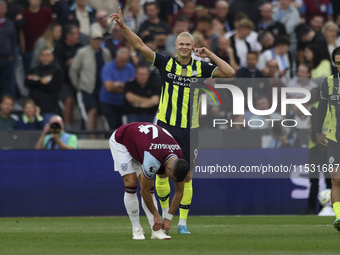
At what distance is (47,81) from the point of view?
18000 millimetres

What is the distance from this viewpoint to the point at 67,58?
62.4 feet

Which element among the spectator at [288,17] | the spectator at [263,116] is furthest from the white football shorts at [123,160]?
the spectator at [288,17]

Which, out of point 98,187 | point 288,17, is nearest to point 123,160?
point 98,187

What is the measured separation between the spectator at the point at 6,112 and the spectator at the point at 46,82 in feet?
2.91

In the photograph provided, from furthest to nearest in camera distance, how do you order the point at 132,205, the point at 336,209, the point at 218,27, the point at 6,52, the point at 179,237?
the point at 218,27
the point at 6,52
the point at 336,209
the point at 179,237
the point at 132,205

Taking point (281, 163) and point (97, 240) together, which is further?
point (281, 163)

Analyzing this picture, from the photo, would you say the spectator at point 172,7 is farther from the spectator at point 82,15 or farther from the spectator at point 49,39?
the spectator at point 49,39

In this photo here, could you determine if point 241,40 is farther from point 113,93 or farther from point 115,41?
point 113,93

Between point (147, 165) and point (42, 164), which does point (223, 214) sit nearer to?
point (42, 164)

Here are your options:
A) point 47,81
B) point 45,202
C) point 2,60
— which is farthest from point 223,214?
point 2,60

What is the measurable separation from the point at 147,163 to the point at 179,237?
1.43m

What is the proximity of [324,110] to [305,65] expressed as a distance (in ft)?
23.9

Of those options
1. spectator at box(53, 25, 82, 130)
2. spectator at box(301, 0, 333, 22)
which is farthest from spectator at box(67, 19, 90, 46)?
spectator at box(301, 0, 333, 22)

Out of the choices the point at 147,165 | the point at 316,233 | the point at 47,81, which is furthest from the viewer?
the point at 47,81
